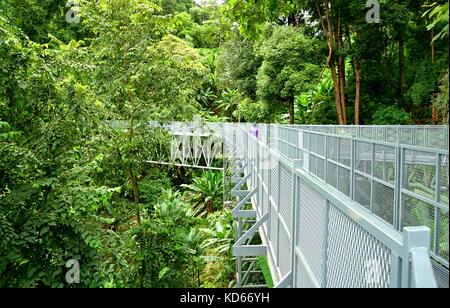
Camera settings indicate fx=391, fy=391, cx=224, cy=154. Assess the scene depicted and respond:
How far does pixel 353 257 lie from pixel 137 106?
28.1 feet

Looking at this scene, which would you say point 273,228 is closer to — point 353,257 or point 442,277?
point 442,277

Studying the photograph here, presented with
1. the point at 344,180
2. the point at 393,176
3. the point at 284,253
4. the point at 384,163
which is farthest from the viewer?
the point at 344,180

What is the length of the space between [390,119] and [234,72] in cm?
1024

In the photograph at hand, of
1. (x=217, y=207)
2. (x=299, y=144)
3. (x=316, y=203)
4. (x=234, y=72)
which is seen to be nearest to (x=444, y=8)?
(x=316, y=203)

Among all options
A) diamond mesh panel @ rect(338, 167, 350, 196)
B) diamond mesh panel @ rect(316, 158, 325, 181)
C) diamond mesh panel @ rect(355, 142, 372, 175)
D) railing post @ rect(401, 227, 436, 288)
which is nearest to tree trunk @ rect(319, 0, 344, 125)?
diamond mesh panel @ rect(316, 158, 325, 181)

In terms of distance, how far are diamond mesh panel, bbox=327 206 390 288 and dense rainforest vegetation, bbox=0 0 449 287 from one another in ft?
4.32

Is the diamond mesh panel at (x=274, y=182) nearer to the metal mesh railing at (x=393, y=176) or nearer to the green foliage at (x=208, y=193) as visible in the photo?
the metal mesh railing at (x=393, y=176)

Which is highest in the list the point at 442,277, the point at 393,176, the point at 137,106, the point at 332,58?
the point at 332,58

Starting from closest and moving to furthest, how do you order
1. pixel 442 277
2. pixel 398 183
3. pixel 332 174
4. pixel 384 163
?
pixel 442 277
pixel 398 183
pixel 384 163
pixel 332 174

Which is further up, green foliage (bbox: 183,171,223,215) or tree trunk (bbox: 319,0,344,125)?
tree trunk (bbox: 319,0,344,125)

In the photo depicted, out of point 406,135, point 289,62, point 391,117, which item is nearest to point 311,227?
point 406,135

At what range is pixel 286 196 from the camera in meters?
4.97

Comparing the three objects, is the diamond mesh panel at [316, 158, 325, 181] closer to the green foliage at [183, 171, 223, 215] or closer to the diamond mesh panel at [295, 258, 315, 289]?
the diamond mesh panel at [295, 258, 315, 289]

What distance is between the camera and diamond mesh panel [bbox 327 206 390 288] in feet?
6.43
